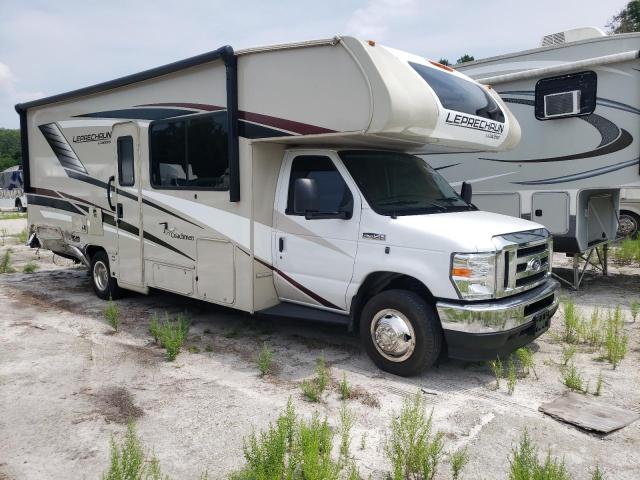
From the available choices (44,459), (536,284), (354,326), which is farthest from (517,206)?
(44,459)

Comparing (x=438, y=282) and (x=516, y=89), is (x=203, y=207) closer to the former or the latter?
(x=438, y=282)

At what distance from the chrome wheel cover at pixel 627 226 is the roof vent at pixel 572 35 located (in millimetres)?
6045

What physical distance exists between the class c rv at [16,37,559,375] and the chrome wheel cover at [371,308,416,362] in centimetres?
1

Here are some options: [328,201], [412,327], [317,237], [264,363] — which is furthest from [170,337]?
[412,327]

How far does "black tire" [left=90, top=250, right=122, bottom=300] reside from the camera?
8164 millimetres

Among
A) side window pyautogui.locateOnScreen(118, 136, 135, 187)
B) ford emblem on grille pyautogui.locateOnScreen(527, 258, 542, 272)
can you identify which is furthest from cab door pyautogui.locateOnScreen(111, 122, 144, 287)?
ford emblem on grille pyautogui.locateOnScreen(527, 258, 542, 272)

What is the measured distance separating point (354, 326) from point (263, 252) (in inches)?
50.1

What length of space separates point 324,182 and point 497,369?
2.45 m

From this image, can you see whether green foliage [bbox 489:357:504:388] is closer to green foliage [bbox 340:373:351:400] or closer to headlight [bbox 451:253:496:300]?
headlight [bbox 451:253:496:300]

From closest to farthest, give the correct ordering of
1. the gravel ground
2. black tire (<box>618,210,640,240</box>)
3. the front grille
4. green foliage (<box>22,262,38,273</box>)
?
the gravel ground, the front grille, green foliage (<box>22,262,38,273</box>), black tire (<box>618,210,640,240</box>)

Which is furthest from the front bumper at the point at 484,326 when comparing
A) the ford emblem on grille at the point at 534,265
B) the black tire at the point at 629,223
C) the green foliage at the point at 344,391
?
the black tire at the point at 629,223

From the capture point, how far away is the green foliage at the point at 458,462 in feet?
11.1

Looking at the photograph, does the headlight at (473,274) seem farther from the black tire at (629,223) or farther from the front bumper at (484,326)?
the black tire at (629,223)

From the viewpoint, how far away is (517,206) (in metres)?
8.81
